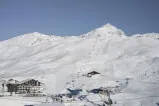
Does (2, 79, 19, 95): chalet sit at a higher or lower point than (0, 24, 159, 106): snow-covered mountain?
lower

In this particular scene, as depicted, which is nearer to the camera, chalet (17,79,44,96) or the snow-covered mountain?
the snow-covered mountain

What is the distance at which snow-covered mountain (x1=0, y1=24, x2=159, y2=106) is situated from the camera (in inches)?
2470

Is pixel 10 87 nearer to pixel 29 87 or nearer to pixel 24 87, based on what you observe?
pixel 24 87

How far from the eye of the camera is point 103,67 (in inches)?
4577

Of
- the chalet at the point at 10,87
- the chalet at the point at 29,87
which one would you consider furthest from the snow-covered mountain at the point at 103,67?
the chalet at the point at 10,87

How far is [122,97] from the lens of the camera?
58.3m

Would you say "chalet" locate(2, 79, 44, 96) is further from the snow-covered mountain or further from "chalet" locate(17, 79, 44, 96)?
the snow-covered mountain

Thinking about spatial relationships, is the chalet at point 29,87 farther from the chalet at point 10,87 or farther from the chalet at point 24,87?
the chalet at point 10,87

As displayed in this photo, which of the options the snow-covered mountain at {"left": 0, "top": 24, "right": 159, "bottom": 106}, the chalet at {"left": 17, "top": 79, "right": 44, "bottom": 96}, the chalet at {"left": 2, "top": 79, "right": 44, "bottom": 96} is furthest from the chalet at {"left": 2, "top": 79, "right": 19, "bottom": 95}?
the snow-covered mountain at {"left": 0, "top": 24, "right": 159, "bottom": 106}

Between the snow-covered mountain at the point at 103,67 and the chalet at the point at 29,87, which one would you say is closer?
the snow-covered mountain at the point at 103,67

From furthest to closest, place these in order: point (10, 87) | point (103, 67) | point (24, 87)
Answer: point (103, 67) → point (24, 87) → point (10, 87)

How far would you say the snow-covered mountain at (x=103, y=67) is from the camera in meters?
62.8

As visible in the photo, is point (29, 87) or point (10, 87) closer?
point (10, 87)

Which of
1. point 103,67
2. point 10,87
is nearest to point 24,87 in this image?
point 10,87
